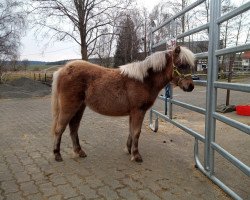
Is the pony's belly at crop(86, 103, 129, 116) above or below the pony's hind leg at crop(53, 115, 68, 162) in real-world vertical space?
above

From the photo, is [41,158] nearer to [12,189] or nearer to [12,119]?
[12,189]

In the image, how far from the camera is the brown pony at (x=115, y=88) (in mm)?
4363

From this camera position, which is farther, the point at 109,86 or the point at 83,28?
the point at 83,28

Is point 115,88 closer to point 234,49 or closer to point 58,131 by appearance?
point 58,131

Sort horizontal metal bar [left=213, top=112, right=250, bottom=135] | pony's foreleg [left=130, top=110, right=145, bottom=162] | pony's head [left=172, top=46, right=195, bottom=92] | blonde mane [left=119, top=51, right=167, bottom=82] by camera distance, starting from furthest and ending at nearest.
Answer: pony's foreleg [left=130, top=110, right=145, bottom=162] < blonde mane [left=119, top=51, right=167, bottom=82] < pony's head [left=172, top=46, right=195, bottom=92] < horizontal metal bar [left=213, top=112, right=250, bottom=135]

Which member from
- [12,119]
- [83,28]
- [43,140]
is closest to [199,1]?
[43,140]

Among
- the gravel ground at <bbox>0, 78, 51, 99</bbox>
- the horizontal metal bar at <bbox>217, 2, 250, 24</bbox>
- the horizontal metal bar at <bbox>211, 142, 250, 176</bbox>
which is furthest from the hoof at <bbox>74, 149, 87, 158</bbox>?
the gravel ground at <bbox>0, 78, 51, 99</bbox>

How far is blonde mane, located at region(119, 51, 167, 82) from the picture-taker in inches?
170

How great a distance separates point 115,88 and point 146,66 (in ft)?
1.91

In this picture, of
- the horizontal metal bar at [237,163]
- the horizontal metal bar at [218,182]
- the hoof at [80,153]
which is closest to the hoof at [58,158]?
the hoof at [80,153]

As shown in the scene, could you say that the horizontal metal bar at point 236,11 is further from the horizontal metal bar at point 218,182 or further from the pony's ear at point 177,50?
the horizontal metal bar at point 218,182

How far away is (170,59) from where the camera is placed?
13.9 feet

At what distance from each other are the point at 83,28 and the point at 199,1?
18.6m

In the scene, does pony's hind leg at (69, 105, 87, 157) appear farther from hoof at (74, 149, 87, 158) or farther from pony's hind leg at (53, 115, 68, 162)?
pony's hind leg at (53, 115, 68, 162)
